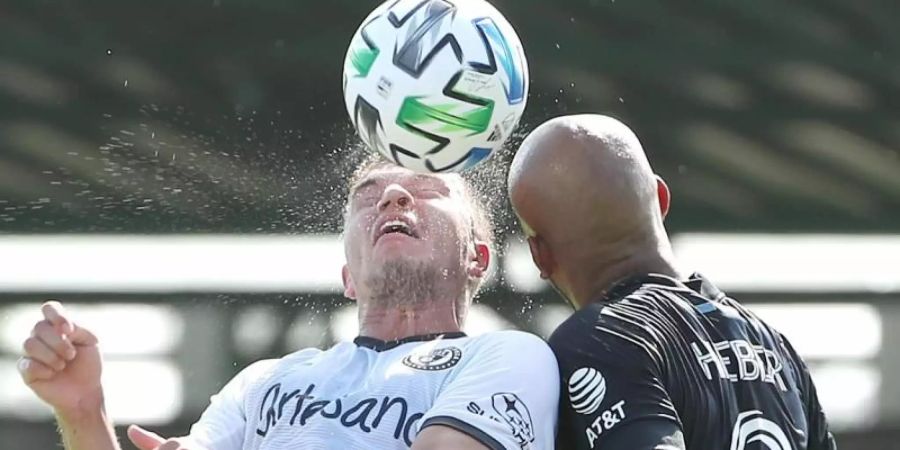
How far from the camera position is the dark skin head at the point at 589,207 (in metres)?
3.90

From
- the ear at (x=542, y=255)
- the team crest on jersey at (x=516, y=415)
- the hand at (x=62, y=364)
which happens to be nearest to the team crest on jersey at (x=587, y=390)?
the team crest on jersey at (x=516, y=415)

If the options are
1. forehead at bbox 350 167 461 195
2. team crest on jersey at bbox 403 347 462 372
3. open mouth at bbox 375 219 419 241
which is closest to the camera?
team crest on jersey at bbox 403 347 462 372

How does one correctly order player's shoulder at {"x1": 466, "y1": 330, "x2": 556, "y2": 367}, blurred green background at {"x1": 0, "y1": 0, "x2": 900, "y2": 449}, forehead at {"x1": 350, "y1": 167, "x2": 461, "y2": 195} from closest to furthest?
player's shoulder at {"x1": 466, "y1": 330, "x2": 556, "y2": 367}, forehead at {"x1": 350, "y1": 167, "x2": 461, "y2": 195}, blurred green background at {"x1": 0, "y1": 0, "x2": 900, "y2": 449}

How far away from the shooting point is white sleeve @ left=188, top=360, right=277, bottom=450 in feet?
14.0

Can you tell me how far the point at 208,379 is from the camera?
8523 millimetres

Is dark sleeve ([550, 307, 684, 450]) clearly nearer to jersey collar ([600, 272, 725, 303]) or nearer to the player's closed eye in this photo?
jersey collar ([600, 272, 725, 303])

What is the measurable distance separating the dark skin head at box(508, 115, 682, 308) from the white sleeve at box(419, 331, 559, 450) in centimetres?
20

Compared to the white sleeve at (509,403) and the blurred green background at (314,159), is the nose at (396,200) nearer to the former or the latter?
the white sleeve at (509,403)

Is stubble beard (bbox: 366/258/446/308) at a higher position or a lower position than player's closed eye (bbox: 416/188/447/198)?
lower

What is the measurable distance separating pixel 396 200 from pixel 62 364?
Result: 0.97 metres

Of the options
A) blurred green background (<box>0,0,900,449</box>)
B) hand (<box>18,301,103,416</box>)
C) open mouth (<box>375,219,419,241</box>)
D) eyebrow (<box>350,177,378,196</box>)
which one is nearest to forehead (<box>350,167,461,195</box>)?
eyebrow (<box>350,177,378,196</box>)

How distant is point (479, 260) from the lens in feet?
15.3

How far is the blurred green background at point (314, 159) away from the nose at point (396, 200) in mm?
2789

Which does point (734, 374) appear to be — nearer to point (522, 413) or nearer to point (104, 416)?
point (522, 413)
